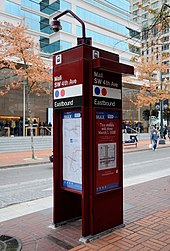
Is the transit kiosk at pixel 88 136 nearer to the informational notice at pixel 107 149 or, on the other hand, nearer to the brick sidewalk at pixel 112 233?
the informational notice at pixel 107 149

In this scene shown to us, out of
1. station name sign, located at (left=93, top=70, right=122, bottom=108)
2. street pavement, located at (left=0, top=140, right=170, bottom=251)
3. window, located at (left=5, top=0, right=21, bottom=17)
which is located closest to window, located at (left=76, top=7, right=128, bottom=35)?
window, located at (left=5, top=0, right=21, bottom=17)

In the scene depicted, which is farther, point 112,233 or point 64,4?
point 64,4

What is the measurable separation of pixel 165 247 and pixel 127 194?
3.10 metres

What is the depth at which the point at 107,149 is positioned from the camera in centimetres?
438

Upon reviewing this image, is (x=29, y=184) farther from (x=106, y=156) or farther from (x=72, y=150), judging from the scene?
(x=106, y=156)

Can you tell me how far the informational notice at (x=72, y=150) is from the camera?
4391 mm

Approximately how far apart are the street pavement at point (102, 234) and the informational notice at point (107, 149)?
752mm

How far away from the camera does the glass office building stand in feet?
119

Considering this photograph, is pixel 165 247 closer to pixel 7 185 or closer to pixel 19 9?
pixel 7 185

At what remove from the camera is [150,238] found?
4.14m

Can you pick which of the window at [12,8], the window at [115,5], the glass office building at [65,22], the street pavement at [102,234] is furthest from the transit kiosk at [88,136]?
the window at [115,5]

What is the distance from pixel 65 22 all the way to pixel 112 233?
41.4 m

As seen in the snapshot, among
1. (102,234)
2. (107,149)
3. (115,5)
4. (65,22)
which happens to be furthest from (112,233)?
(115,5)

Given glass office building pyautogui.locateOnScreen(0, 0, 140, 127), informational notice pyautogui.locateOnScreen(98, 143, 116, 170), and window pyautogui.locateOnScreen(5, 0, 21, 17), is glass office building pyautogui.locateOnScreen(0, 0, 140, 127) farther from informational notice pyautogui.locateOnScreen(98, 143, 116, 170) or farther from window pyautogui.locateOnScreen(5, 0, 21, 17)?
informational notice pyautogui.locateOnScreen(98, 143, 116, 170)
